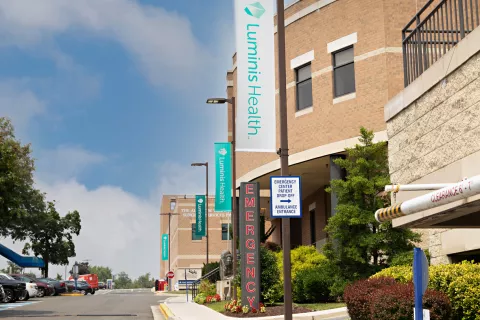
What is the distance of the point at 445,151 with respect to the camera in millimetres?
12164

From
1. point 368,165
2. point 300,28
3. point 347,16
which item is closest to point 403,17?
point 347,16

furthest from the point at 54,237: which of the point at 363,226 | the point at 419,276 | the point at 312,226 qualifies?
the point at 419,276

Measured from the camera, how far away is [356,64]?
29859 millimetres

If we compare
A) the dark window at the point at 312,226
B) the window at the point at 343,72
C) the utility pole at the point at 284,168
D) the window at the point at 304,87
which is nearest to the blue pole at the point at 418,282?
the utility pole at the point at 284,168

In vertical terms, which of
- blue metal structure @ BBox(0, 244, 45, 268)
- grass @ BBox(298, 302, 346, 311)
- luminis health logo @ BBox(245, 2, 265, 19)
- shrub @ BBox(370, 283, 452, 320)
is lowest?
grass @ BBox(298, 302, 346, 311)

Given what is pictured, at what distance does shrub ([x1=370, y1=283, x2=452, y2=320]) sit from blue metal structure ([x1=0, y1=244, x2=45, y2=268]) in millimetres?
71276

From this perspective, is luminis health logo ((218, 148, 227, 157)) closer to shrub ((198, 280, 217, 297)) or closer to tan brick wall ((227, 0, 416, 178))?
tan brick wall ((227, 0, 416, 178))

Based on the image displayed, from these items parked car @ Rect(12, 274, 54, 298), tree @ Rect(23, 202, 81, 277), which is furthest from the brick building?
tree @ Rect(23, 202, 81, 277)

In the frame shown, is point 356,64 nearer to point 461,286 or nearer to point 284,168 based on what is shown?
point 284,168

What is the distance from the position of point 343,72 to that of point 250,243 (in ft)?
33.0

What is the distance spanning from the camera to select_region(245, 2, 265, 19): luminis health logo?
725 inches

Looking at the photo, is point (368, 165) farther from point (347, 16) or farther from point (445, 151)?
point (445, 151)

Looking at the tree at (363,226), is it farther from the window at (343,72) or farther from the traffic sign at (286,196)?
the traffic sign at (286,196)

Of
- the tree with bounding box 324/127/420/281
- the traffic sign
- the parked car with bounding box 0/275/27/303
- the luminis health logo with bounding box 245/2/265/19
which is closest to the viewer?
the traffic sign
